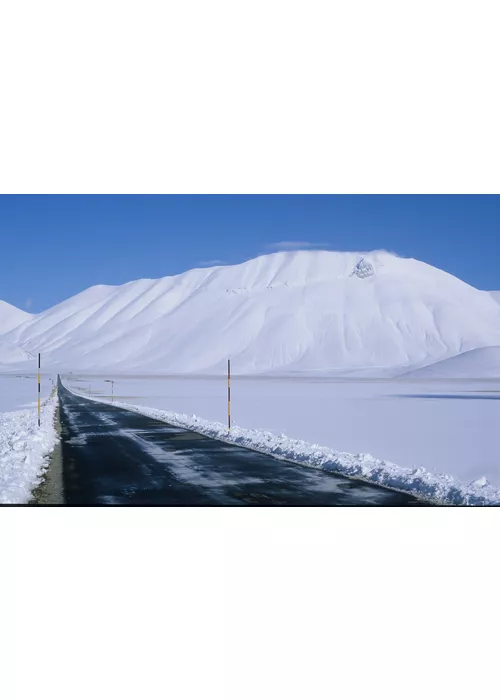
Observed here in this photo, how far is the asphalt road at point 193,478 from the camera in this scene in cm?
1112

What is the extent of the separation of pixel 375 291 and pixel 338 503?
88.9 m

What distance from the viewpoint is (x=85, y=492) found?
11.5 metres

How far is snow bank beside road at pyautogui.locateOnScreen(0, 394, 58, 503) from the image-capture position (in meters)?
11.6

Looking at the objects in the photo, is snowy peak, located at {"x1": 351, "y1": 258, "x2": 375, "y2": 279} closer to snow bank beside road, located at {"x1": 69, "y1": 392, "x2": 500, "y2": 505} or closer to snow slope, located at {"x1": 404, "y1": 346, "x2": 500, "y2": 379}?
snow slope, located at {"x1": 404, "y1": 346, "x2": 500, "y2": 379}

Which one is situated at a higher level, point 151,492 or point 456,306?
point 456,306

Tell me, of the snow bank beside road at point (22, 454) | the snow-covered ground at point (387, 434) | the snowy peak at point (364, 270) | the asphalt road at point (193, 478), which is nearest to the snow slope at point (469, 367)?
the snowy peak at point (364, 270)

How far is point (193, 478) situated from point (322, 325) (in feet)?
272

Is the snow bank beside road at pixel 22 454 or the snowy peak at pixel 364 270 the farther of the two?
the snowy peak at pixel 364 270

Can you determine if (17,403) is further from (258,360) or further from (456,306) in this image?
(456,306)

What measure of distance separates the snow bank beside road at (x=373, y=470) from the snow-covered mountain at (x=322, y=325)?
38.5 meters

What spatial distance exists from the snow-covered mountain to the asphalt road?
40352 mm

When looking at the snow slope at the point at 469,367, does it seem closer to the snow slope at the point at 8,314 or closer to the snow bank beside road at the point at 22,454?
the snow slope at the point at 8,314

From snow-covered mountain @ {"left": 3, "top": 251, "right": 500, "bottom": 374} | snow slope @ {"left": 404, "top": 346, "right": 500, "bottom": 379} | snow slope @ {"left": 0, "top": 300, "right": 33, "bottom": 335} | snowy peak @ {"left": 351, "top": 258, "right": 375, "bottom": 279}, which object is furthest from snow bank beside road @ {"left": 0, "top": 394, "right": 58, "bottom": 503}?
snowy peak @ {"left": 351, "top": 258, "right": 375, "bottom": 279}
